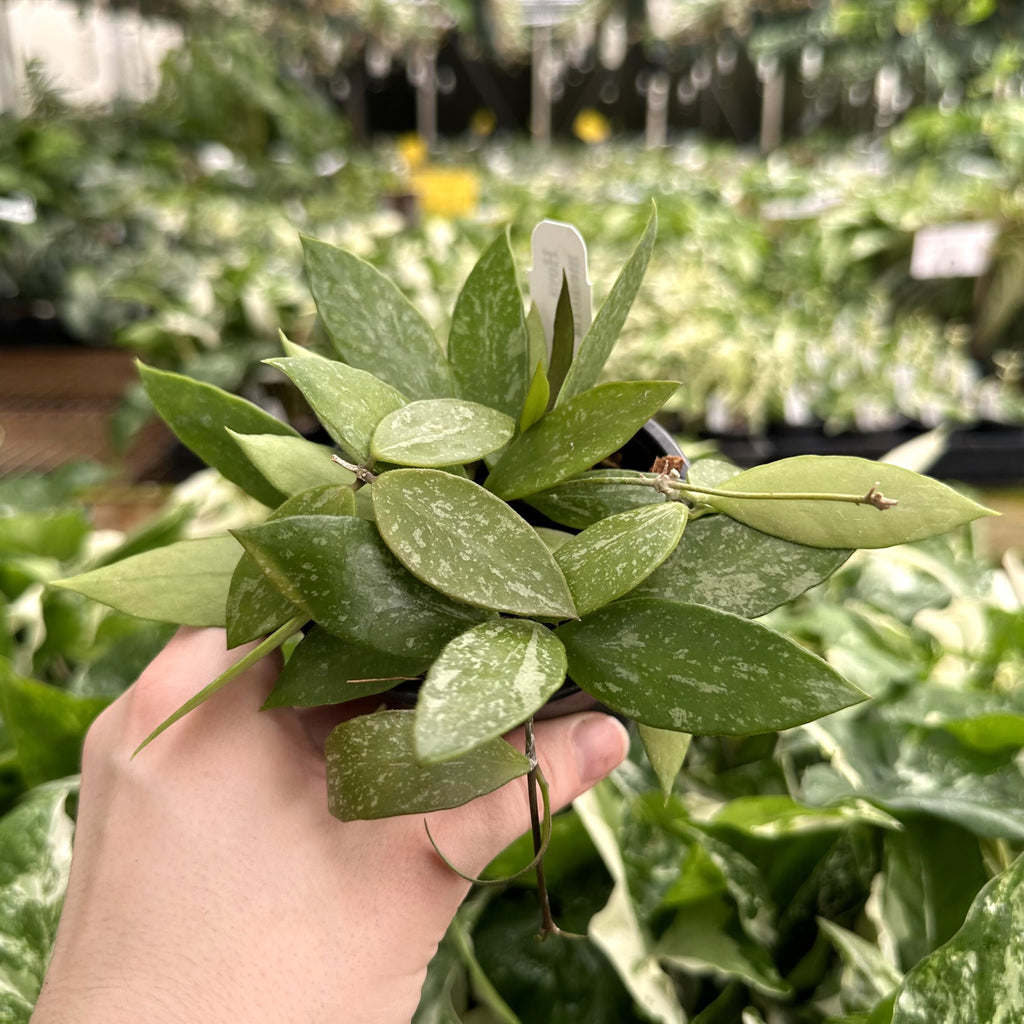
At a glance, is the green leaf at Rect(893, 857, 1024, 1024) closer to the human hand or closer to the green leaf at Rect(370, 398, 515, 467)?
the human hand

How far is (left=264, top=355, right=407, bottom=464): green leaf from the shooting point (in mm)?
317

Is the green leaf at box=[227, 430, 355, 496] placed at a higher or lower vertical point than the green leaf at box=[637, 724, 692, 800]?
higher

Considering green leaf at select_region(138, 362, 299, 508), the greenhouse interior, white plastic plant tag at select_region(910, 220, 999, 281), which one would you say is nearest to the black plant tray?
the greenhouse interior

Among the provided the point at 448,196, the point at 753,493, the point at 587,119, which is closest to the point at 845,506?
the point at 753,493

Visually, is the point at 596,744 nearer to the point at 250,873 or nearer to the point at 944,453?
the point at 250,873

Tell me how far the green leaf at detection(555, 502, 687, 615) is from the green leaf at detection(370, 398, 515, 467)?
0.05 m

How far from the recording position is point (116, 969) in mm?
322

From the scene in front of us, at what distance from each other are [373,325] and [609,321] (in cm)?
11

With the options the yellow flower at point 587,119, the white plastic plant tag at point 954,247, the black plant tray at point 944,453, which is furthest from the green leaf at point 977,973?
the yellow flower at point 587,119

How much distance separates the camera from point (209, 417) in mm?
393

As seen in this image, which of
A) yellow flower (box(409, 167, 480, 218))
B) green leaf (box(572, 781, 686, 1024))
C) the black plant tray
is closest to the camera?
green leaf (box(572, 781, 686, 1024))

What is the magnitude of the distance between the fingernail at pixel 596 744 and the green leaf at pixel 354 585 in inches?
3.2

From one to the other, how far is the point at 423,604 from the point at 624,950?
24cm

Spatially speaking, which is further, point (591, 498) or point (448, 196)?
point (448, 196)
